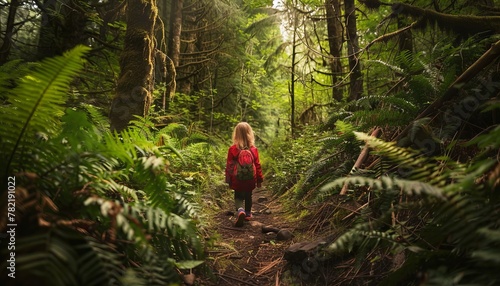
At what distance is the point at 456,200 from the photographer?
1.40 metres

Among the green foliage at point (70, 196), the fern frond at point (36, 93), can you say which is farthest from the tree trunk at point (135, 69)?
the fern frond at point (36, 93)

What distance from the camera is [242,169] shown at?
4586 millimetres

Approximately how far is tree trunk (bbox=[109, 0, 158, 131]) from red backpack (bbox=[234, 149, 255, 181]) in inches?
66.5

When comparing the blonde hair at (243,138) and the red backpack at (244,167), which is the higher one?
the blonde hair at (243,138)

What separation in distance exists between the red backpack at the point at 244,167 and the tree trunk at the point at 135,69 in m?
1.69

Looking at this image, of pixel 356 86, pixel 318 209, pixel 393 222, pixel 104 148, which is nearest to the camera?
pixel 104 148

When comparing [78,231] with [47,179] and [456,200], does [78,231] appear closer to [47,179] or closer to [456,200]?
[47,179]

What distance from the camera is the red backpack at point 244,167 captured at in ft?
15.0

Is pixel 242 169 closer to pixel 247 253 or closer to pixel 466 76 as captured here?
pixel 247 253

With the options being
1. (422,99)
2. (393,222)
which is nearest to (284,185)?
(422,99)

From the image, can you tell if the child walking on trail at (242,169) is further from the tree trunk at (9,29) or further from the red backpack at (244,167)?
A: the tree trunk at (9,29)

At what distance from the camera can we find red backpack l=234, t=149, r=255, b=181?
4582mm

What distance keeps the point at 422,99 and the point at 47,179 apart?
379 centimetres
